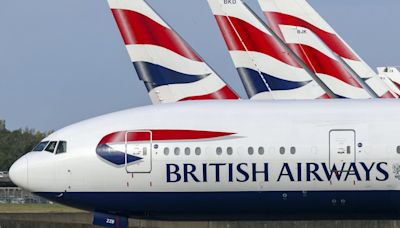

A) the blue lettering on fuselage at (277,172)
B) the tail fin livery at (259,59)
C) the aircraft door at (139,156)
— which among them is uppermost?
the tail fin livery at (259,59)

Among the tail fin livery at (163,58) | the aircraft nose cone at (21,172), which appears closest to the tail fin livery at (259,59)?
the tail fin livery at (163,58)

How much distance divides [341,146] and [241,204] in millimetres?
3022

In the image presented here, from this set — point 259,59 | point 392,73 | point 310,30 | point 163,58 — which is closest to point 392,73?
point 392,73

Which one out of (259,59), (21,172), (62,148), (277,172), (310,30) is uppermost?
(310,30)

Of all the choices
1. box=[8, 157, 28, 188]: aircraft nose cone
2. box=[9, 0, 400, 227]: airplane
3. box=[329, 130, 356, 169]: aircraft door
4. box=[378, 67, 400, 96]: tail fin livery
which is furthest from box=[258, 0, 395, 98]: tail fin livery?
box=[378, 67, 400, 96]: tail fin livery

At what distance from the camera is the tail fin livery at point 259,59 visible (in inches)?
1900

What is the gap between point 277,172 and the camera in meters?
36.2

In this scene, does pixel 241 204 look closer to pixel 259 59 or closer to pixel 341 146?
pixel 341 146

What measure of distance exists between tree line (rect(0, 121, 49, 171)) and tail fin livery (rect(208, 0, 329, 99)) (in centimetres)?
11382

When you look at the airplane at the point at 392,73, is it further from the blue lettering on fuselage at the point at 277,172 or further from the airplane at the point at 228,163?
the blue lettering on fuselage at the point at 277,172

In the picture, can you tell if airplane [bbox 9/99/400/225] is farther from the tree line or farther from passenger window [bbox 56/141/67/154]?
the tree line

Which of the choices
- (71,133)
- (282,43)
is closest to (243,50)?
(282,43)

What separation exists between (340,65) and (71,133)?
13869 millimetres

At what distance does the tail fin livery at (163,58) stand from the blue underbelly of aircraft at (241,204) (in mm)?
11065
